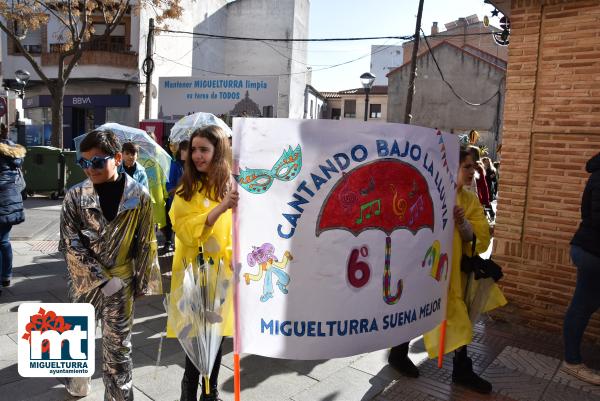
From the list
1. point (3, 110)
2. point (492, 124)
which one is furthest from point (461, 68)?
point (3, 110)

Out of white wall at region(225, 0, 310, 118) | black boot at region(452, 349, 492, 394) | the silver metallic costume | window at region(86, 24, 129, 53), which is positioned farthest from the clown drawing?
white wall at region(225, 0, 310, 118)

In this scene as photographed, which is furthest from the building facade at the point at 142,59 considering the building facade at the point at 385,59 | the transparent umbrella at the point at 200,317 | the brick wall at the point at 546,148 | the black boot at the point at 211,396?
the building facade at the point at 385,59

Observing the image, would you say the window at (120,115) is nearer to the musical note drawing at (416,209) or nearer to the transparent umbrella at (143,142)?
the transparent umbrella at (143,142)

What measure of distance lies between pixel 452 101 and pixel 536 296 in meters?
30.2

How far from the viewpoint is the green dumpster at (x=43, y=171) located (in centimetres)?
1309

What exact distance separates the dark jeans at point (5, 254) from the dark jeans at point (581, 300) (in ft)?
17.7

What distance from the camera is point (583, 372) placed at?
3.74 metres

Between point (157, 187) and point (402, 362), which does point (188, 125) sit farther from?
point (402, 362)

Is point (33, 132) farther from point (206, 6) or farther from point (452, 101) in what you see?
point (452, 101)

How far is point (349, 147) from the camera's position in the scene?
2301mm

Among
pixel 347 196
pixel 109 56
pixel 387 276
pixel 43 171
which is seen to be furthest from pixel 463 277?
pixel 109 56

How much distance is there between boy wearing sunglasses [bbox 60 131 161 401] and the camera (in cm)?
280

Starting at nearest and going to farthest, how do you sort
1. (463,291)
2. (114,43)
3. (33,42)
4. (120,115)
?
(463,291), (114,43), (120,115), (33,42)

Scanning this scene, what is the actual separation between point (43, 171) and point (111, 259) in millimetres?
11886
